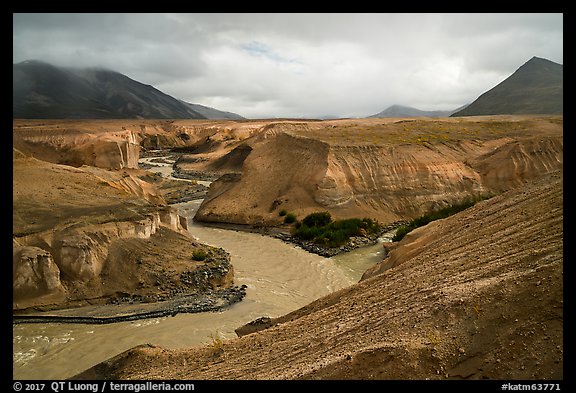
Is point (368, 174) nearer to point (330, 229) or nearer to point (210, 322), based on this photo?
point (330, 229)

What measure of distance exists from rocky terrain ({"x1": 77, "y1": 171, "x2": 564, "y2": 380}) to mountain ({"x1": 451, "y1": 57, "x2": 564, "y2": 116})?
70810 mm

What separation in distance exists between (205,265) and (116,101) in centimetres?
17628

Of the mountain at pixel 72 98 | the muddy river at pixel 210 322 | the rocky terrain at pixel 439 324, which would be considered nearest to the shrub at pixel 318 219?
the muddy river at pixel 210 322

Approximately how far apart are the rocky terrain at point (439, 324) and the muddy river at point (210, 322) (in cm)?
314

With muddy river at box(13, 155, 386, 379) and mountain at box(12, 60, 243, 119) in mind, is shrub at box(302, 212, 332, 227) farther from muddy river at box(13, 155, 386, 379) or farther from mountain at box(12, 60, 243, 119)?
mountain at box(12, 60, 243, 119)

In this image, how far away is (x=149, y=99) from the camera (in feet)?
625

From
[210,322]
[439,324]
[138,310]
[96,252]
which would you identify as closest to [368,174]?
[210,322]

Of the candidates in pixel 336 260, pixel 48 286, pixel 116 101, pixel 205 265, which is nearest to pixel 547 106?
pixel 336 260

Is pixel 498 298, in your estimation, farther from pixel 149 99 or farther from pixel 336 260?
pixel 149 99

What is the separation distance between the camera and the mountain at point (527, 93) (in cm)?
7335

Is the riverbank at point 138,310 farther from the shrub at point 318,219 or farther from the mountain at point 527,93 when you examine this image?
the mountain at point 527,93

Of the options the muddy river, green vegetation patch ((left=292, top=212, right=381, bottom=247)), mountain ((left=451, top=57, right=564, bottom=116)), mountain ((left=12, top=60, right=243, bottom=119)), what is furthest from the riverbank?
mountain ((left=12, top=60, right=243, bottom=119))

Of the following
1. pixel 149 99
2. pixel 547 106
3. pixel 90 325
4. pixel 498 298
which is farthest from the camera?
pixel 149 99

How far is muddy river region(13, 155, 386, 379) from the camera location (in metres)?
9.99
